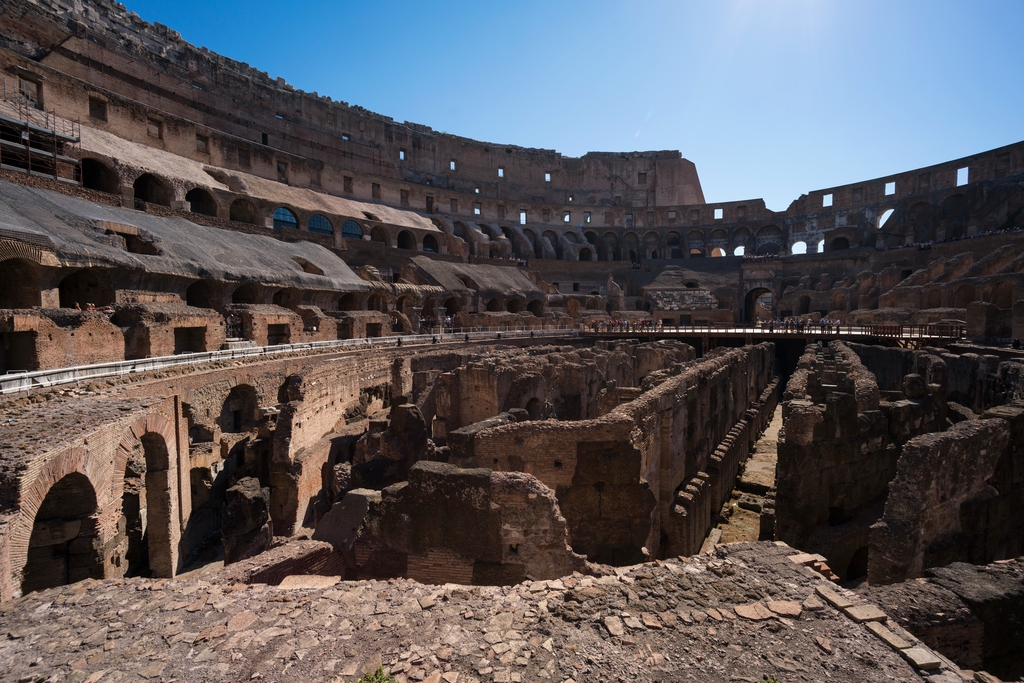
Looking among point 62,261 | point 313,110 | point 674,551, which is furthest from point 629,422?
point 313,110

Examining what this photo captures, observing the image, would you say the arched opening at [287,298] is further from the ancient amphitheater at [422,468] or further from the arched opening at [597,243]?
the arched opening at [597,243]

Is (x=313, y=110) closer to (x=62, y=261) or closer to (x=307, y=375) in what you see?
(x=62, y=261)

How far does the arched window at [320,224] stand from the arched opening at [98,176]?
11.5 m

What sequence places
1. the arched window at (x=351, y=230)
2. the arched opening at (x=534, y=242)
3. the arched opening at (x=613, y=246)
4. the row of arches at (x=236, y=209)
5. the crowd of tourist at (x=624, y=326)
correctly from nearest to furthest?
the row of arches at (x=236, y=209) → the crowd of tourist at (x=624, y=326) → the arched window at (x=351, y=230) → the arched opening at (x=534, y=242) → the arched opening at (x=613, y=246)

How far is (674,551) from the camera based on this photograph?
784 cm

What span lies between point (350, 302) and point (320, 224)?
12046mm

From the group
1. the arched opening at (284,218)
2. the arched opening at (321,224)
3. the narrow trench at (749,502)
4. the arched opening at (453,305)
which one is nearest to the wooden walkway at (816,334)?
the arched opening at (453,305)

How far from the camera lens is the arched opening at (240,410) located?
43.2 feet

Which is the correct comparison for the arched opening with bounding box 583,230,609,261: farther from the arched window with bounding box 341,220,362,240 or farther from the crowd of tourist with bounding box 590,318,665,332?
the arched window with bounding box 341,220,362,240

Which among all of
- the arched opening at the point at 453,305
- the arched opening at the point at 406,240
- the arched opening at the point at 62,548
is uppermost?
the arched opening at the point at 406,240

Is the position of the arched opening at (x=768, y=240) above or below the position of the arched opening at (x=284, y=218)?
above

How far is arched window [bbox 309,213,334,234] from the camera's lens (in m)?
35.3

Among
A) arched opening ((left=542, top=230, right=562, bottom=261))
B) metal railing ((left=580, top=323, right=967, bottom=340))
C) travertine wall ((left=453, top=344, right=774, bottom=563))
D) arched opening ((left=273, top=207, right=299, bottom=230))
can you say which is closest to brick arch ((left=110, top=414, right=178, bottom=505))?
travertine wall ((left=453, top=344, right=774, bottom=563))

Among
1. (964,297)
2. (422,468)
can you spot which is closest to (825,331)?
(964,297)
